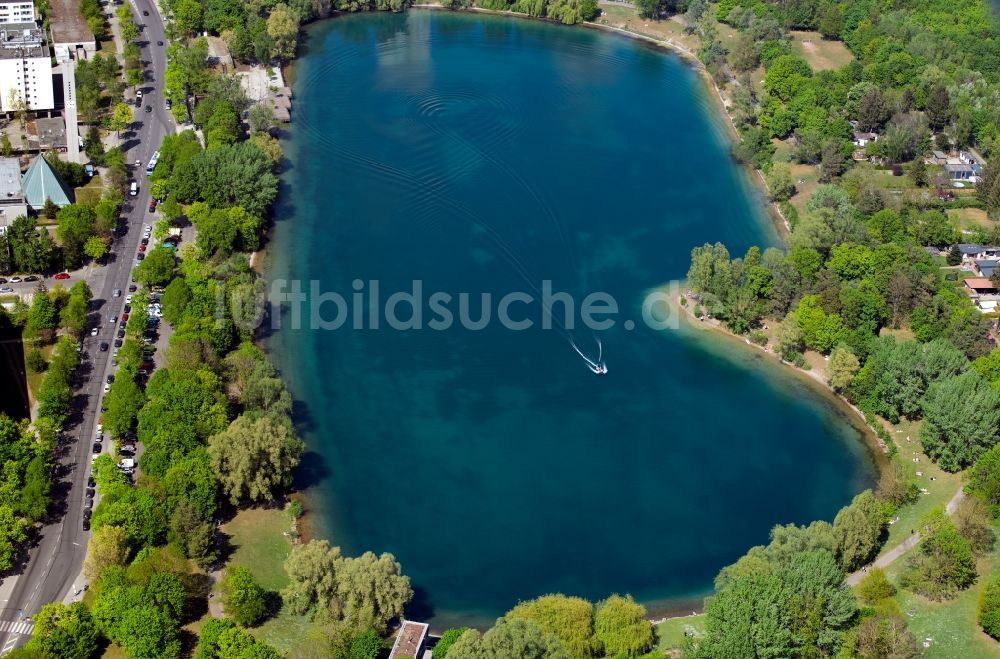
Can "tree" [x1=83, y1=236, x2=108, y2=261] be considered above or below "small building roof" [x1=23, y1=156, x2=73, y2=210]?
below

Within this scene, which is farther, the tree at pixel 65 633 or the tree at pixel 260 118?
the tree at pixel 260 118

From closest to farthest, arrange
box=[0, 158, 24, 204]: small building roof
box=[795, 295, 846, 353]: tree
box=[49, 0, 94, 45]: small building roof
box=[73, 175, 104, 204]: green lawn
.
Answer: box=[795, 295, 846, 353]: tree → box=[0, 158, 24, 204]: small building roof → box=[73, 175, 104, 204]: green lawn → box=[49, 0, 94, 45]: small building roof

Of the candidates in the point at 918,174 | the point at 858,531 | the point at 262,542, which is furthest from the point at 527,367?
the point at 918,174

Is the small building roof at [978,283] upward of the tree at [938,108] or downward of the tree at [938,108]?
downward

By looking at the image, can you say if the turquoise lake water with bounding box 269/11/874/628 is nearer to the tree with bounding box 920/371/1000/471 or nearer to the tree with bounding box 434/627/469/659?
the tree with bounding box 434/627/469/659

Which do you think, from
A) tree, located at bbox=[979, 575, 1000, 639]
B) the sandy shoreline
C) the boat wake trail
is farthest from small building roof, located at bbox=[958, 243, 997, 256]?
tree, located at bbox=[979, 575, 1000, 639]

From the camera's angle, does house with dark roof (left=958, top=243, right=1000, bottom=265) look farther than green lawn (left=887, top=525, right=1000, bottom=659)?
Yes

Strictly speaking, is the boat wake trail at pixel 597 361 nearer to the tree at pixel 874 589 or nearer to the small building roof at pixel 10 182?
the tree at pixel 874 589

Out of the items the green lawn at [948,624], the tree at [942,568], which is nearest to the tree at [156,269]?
the green lawn at [948,624]
